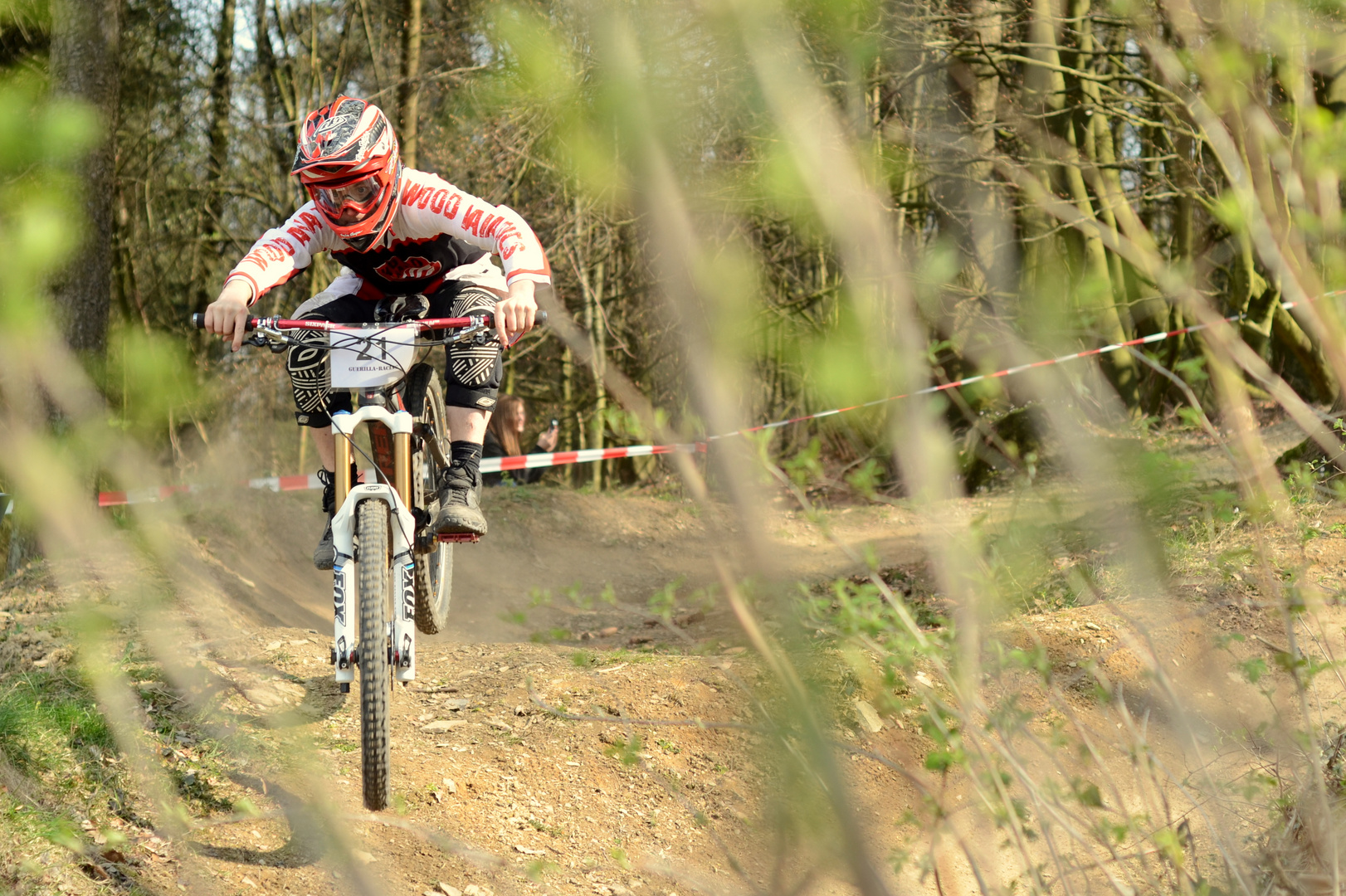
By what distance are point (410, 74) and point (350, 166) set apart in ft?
25.5

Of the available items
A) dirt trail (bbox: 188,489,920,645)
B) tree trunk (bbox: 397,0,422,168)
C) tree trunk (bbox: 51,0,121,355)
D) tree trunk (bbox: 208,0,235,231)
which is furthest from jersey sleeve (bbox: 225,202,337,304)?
tree trunk (bbox: 208,0,235,231)

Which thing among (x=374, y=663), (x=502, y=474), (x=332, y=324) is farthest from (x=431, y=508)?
(x=502, y=474)

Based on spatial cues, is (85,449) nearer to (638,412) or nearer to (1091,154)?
(638,412)

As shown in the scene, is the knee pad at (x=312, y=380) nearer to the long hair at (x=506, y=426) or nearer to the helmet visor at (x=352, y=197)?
the helmet visor at (x=352, y=197)

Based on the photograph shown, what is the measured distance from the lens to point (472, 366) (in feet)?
13.3

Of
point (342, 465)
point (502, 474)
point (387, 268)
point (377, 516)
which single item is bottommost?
point (502, 474)

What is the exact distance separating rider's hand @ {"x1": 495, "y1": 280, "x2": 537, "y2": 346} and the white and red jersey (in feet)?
0.26

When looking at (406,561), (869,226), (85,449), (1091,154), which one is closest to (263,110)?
(1091,154)

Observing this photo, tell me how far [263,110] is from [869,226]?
566 inches

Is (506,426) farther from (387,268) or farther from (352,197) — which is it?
(352,197)

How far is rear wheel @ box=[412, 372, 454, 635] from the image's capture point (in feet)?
13.4

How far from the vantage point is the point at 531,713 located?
4129 millimetres

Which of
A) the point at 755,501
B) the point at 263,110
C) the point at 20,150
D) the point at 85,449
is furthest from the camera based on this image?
the point at 263,110

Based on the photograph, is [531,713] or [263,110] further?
[263,110]
